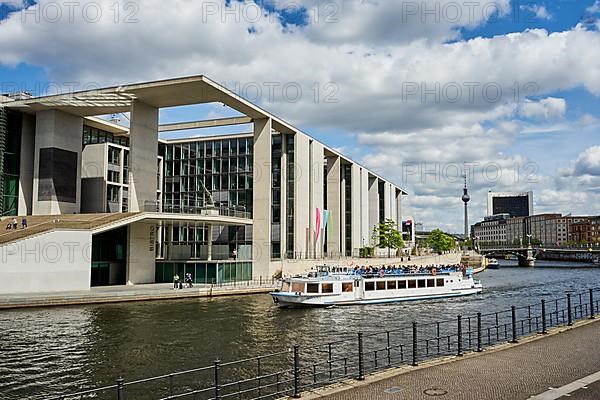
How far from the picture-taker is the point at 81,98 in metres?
54.4

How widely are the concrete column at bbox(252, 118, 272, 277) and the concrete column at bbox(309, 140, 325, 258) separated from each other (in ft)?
55.1

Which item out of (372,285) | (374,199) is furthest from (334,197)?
(372,285)

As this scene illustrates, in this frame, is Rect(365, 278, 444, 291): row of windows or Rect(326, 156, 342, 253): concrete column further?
Rect(326, 156, 342, 253): concrete column

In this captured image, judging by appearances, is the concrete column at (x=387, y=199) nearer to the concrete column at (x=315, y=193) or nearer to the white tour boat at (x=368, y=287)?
the concrete column at (x=315, y=193)

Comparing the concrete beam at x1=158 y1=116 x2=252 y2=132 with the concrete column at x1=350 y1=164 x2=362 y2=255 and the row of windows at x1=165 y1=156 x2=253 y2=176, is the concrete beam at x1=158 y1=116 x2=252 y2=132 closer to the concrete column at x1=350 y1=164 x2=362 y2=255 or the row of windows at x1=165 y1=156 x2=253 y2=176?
the row of windows at x1=165 y1=156 x2=253 y2=176

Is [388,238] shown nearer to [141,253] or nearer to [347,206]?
[347,206]

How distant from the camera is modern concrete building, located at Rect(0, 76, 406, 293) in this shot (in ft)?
175

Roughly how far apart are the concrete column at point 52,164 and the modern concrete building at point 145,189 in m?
0.11

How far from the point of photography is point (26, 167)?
60062 millimetres

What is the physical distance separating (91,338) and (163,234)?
5020 cm

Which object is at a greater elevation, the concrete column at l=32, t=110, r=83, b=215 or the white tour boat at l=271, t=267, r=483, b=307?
the concrete column at l=32, t=110, r=83, b=215

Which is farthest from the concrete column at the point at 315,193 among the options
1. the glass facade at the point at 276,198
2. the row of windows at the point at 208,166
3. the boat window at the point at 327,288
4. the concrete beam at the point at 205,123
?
the boat window at the point at 327,288

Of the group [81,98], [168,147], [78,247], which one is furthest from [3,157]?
[168,147]

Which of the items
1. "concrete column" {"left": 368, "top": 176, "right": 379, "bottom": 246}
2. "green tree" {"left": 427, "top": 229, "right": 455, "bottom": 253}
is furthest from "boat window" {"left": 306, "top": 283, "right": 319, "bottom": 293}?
"green tree" {"left": 427, "top": 229, "right": 455, "bottom": 253}
